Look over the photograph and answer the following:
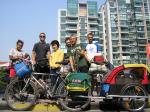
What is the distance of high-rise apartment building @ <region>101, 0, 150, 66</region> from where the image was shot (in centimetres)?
8100

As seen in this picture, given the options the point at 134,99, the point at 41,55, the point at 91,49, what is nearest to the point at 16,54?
the point at 41,55

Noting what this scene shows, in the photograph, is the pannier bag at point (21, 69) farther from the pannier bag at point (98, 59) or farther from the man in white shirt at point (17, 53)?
the pannier bag at point (98, 59)

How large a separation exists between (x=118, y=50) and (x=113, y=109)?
77.5m

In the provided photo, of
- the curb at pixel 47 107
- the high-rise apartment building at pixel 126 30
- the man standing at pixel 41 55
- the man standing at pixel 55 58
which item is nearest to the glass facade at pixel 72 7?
the high-rise apartment building at pixel 126 30

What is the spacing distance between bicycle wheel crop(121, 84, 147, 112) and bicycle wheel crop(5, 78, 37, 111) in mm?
2300

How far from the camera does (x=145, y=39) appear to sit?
8350 centimetres

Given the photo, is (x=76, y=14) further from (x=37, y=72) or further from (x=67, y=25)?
(x=37, y=72)

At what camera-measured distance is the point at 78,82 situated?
22.6ft

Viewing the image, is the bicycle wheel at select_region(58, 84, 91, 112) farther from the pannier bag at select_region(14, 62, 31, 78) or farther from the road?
the pannier bag at select_region(14, 62, 31, 78)

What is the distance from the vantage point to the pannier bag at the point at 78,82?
6853 millimetres

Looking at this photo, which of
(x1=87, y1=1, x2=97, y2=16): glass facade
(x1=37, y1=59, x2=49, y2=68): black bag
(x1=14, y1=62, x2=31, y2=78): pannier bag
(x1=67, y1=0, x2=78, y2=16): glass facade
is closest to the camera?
(x1=14, y1=62, x2=31, y2=78): pannier bag

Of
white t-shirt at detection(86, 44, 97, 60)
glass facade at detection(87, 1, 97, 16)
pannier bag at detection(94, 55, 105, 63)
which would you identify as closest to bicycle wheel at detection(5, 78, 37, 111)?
pannier bag at detection(94, 55, 105, 63)

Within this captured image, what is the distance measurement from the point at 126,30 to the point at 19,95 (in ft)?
264

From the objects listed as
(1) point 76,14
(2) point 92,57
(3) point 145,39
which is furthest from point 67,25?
(2) point 92,57
